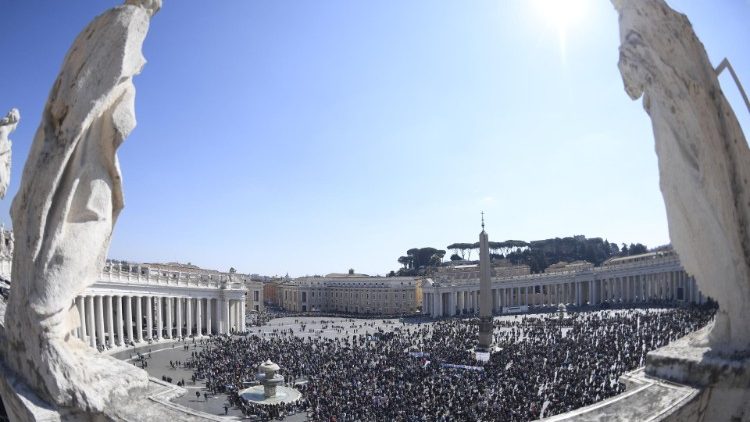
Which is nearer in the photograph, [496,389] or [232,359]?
[496,389]

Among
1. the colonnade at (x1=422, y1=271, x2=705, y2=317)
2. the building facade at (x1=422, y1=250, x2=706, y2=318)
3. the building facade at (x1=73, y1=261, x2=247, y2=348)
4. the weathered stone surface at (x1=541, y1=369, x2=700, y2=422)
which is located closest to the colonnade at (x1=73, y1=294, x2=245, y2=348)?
the building facade at (x1=73, y1=261, x2=247, y2=348)

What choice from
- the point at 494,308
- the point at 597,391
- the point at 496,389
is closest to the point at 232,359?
the point at 496,389

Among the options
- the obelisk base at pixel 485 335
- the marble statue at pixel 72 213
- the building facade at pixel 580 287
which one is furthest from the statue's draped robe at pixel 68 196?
the building facade at pixel 580 287

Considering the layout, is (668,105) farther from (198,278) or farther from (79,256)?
(198,278)

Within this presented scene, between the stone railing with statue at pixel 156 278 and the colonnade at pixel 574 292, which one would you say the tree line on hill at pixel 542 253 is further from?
the stone railing with statue at pixel 156 278

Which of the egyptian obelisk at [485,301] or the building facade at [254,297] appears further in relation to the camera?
the building facade at [254,297]

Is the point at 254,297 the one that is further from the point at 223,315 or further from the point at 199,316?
the point at 199,316
